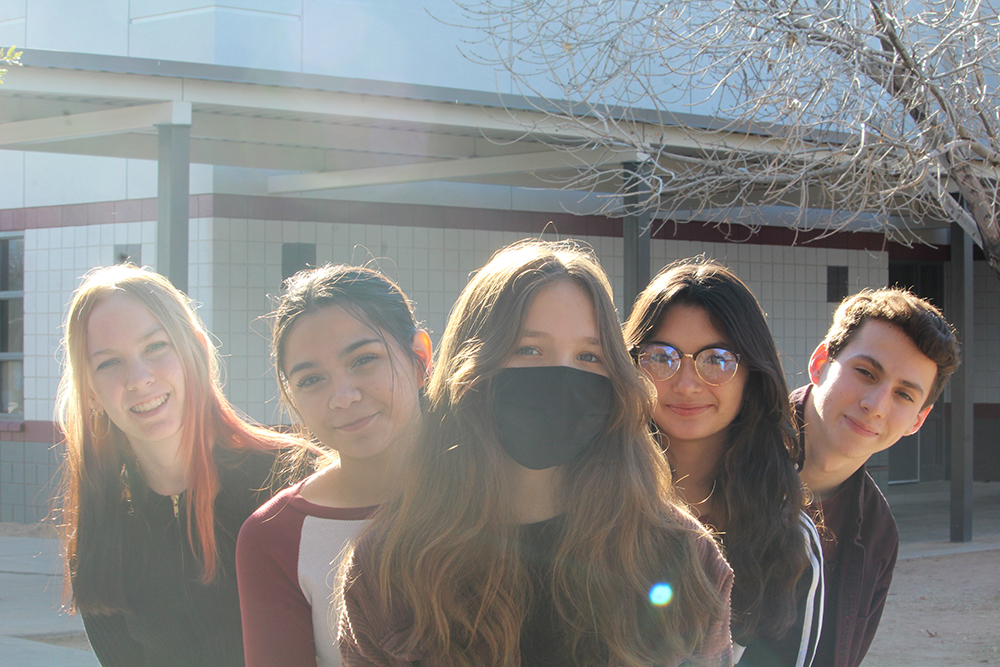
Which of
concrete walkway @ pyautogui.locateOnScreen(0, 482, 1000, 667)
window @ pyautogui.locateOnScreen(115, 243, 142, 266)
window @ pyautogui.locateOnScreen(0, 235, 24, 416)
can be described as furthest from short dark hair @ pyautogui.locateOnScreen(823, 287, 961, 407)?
window @ pyautogui.locateOnScreen(0, 235, 24, 416)

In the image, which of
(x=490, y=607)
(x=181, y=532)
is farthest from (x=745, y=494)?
(x=181, y=532)

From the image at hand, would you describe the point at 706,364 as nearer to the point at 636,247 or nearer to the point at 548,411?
the point at 548,411

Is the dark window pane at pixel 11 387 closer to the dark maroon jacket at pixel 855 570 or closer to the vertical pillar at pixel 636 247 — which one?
the vertical pillar at pixel 636 247

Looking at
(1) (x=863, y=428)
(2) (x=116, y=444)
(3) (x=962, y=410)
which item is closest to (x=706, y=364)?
(1) (x=863, y=428)

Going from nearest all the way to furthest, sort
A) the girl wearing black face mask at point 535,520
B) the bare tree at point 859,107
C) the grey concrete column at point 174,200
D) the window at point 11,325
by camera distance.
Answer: the girl wearing black face mask at point 535,520
the bare tree at point 859,107
the grey concrete column at point 174,200
the window at point 11,325

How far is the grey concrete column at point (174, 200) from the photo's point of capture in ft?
21.2

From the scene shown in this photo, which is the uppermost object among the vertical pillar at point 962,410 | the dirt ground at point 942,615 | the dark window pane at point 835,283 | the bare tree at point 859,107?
the bare tree at point 859,107

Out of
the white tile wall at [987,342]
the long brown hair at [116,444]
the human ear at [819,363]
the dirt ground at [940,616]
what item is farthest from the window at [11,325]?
the white tile wall at [987,342]

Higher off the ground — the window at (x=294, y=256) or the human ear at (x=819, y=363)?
the window at (x=294, y=256)

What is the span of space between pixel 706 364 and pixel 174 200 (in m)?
5.05

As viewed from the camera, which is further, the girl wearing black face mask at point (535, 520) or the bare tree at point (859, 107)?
the bare tree at point (859, 107)

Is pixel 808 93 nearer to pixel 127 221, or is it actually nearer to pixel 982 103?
pixel 982 103

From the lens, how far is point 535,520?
1.82 m

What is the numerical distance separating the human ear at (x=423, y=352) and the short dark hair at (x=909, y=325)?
1.04 metres
